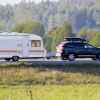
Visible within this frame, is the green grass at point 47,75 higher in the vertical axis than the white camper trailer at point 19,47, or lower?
lower

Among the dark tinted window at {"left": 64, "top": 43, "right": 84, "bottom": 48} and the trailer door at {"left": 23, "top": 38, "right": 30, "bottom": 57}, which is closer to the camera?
the trailer door at {"left": 23, "top": 38, "right": 30, "bottom": 57}

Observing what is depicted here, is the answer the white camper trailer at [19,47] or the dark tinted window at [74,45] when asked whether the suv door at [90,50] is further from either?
the white camper trailer at [19,47]

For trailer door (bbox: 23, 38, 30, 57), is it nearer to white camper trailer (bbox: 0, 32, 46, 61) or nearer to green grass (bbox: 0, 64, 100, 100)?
white camper trailer (bbox: 0, 32, 46, 61)

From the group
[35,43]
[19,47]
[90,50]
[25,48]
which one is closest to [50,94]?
[19,47]

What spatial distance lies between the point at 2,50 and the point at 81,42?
22.5 ft

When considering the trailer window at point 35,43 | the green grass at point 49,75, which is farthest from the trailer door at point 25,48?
the green grass at point 49,75

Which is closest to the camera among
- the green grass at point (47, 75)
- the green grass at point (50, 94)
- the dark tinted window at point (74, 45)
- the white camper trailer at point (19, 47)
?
the green grass at point (50, 94)

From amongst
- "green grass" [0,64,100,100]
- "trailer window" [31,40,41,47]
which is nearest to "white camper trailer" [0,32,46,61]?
"trailer window" [31,40,41,47]

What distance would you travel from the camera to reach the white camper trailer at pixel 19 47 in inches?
1581

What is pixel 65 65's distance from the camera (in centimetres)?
3644

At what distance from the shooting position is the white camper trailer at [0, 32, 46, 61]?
4017 centimetres

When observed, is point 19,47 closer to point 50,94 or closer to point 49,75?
point 49,75

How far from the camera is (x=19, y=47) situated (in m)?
40.9

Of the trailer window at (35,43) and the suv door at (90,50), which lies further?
the trailer window at (35,43)
